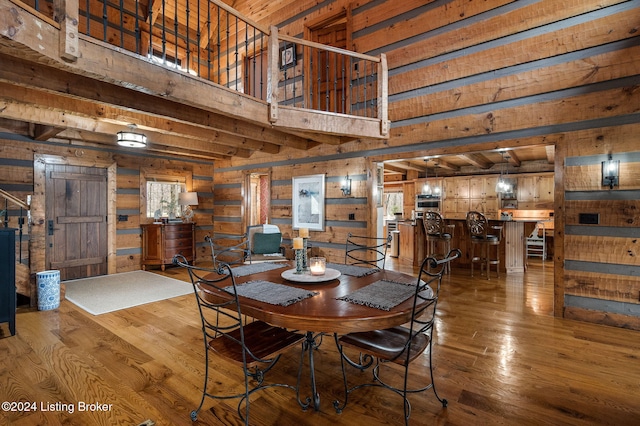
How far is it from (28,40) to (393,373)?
330 cm

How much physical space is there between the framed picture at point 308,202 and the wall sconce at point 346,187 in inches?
16.8

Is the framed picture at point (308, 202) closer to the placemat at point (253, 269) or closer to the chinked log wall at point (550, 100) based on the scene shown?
the chinked log wall at point (550, 100)

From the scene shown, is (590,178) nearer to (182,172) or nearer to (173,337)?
(173,337)

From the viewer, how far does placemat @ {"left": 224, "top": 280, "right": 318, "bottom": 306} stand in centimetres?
164

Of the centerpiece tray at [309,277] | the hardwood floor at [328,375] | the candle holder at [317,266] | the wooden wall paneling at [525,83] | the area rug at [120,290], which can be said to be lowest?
the hardwood floor at [328,375]

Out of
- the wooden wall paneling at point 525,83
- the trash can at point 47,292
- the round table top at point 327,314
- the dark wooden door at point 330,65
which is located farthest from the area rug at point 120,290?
the wooden wall paneling at point 525,83

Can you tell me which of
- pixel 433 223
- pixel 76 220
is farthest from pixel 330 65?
pixel 76 220

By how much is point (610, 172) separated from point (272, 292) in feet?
12.2

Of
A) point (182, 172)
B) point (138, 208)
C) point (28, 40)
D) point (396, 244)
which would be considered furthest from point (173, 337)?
point (396, 244)

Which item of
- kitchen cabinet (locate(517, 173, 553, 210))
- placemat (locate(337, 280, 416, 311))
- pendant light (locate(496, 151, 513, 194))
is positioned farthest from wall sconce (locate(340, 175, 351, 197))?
kitchen cabinet (locate(517, 173, 553, 210))

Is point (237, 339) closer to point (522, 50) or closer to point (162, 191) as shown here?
point (522, 50)

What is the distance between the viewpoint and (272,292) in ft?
5.85

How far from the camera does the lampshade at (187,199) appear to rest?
6.61 m

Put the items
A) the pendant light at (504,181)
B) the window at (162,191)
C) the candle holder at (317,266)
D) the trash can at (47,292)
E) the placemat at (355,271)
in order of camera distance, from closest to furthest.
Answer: the candle holder at (317,266) < the placemat at (355,271) < the trash can at (47,292) < the window at (162,191) < the pendant light at (504,181)
